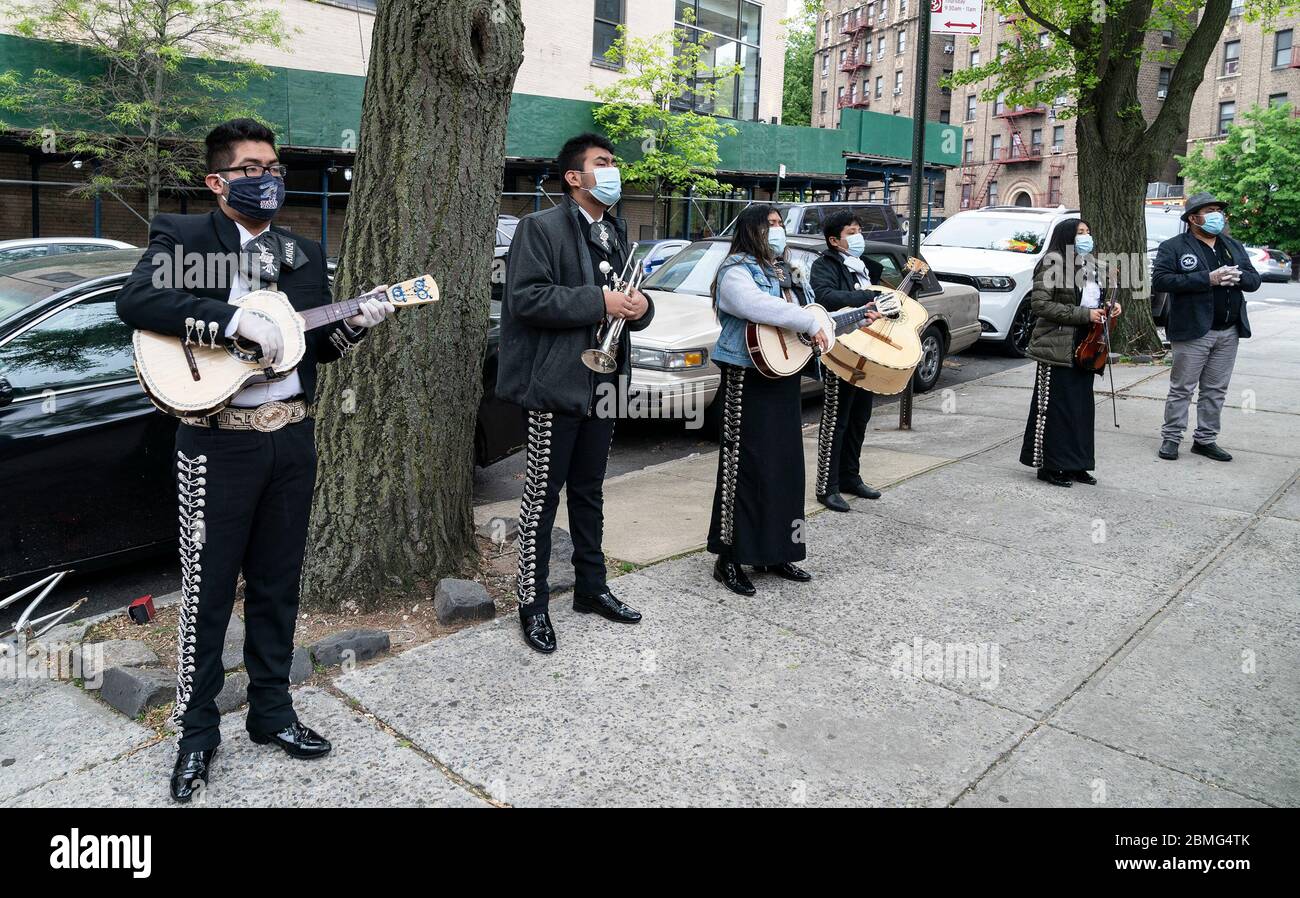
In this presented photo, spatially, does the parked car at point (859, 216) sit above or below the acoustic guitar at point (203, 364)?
above

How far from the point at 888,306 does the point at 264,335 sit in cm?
400

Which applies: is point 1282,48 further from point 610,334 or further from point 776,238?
point 610,334

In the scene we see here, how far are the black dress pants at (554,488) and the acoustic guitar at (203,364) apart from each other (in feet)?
4.44

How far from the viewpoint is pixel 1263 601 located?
17.2 ft

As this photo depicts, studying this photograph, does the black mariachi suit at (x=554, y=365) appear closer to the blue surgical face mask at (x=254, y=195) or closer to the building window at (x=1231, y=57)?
the blue surgical face mask at (x=254, y=195)

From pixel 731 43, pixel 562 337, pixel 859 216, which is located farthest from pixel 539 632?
pixel 731 43

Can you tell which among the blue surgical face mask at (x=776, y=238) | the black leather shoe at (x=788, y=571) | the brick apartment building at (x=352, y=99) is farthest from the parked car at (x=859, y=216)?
the black leather shoe at (x=788, y=571)

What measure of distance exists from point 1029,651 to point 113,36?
53.3ft

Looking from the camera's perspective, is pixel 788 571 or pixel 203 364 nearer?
pixel 203 364

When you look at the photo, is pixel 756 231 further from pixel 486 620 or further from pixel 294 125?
pixel 294 125

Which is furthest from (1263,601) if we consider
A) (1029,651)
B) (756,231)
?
(756,231)

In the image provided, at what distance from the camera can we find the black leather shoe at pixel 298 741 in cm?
356

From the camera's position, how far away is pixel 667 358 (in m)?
8.43

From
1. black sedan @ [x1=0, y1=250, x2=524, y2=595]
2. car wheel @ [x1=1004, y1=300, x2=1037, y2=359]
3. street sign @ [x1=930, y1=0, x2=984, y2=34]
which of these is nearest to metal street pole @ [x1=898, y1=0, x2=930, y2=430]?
street sign @ [x1=930, y1=0, x2=984, y2=34]
